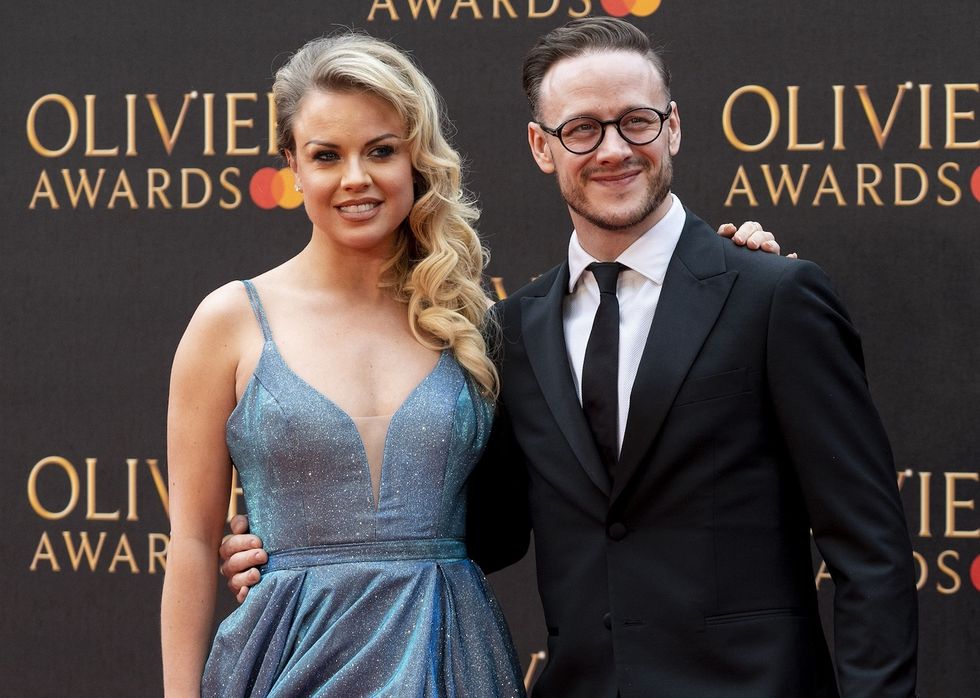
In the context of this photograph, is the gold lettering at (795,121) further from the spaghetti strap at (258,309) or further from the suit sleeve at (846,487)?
the spaghetti strap at (258,309)

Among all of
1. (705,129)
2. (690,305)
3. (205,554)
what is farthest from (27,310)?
(690,305)

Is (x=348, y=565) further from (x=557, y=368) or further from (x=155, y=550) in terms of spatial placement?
(x=155, y=550)

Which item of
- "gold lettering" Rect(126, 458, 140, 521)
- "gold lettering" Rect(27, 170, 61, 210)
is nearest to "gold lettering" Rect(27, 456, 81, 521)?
"gold lettering" Rect(126, 458, 140, 521)

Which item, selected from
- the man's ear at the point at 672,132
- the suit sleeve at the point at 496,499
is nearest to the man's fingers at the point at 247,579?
the suit sleeve at the point at 496,499

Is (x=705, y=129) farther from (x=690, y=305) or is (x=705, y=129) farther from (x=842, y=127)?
(x=690, y=305)

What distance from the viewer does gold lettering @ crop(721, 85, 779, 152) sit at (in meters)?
3.19

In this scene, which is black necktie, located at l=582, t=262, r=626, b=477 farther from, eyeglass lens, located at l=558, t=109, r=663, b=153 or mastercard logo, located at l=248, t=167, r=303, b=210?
mastercard logo, located at l=248, t=167, r=303, b=210

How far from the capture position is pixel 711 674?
2.02m

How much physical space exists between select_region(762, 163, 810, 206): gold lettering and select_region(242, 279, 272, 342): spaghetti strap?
56.2 inches

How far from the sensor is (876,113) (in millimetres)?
3139

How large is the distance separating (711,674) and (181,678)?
88cm

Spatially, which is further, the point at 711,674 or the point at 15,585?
the point at 15,585

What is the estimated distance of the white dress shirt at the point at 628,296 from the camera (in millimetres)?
2105

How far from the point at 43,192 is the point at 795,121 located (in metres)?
1.96
